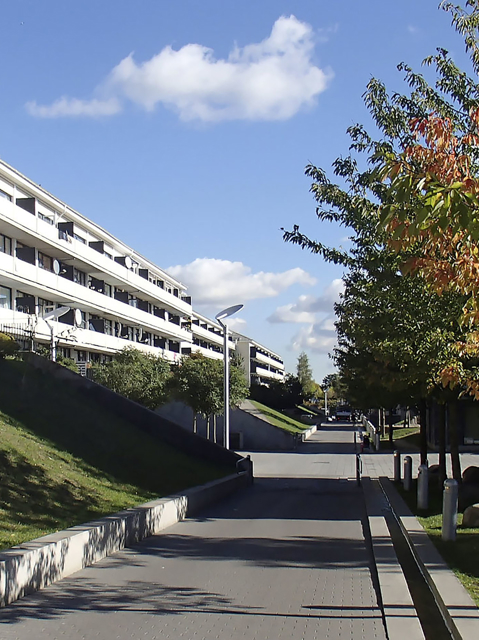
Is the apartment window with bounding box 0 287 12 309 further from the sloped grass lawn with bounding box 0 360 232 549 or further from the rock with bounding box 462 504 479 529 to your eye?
the rock with bounding box 462 504 479 529

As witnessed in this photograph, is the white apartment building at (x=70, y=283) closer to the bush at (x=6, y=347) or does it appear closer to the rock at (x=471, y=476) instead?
the bush at (x=6, y=347)

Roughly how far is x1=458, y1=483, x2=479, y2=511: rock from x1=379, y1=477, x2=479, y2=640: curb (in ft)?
9.44

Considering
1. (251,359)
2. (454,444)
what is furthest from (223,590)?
(251,359)

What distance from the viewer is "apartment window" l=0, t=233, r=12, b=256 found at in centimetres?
3548

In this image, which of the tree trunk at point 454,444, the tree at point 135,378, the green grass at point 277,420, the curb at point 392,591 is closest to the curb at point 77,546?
the curb at point 392,591

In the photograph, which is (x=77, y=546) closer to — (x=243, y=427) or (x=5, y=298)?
(x=5, y=298)

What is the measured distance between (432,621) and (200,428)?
129ft

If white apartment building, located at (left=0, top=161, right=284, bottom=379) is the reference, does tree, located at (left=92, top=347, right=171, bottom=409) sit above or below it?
below

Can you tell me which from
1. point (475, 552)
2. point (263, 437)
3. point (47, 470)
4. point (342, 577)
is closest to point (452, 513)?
point (475, 552)

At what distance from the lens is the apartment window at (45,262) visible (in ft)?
130

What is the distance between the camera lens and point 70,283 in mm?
40812

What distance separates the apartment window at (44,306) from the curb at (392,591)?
28.6 meters

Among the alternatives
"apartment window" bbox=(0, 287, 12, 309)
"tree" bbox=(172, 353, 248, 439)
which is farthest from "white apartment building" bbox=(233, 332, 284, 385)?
"apartment window" bbox=(0, 287, 12, 309)

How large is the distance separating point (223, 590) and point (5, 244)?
30837 millimetres
